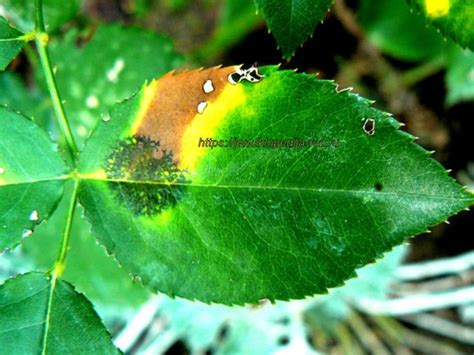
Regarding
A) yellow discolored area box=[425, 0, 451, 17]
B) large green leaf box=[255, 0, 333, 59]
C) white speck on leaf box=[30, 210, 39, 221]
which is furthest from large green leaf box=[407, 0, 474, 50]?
white speck on leaf box=[30, 210, 39, 221]

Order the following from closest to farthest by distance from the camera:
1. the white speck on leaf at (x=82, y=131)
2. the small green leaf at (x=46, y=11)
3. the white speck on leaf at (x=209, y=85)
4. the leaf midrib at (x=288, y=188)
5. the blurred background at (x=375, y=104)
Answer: the leaf midrib at (x=288, y=188) → the white speck on leaf at (x=209, y=85) → the small green leaf at (x=46, y=11) → the white speck on leaf at (x=82, y=131) → the blurred background at (x=375, y=104)

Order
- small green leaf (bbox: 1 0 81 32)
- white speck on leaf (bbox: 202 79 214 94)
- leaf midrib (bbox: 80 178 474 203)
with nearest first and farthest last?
leaf midrib (bbox: 80 178 474 203)
white speck on leaf (bbox: 202 79 214 94)
small green leaf (bbox: 1 0 81 32)

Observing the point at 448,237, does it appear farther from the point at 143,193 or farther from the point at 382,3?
the point at 143,193

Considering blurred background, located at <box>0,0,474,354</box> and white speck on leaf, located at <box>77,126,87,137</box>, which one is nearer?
white speck on leaf, located at <box>77,126,87,137</box>

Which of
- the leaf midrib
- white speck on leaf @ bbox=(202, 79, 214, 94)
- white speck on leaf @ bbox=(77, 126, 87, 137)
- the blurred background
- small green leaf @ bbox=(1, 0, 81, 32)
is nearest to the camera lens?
the leaf midrib

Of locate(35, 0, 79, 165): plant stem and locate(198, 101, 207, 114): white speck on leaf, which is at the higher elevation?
locate(35, 0, 79, 165): plant stem

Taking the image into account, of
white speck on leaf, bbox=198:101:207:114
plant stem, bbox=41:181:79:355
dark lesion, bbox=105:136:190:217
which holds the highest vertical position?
white speck on leaf, bbox=198:101:207:114

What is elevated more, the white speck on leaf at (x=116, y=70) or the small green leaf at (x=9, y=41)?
the white speck on leaf at (x=116, y=70)

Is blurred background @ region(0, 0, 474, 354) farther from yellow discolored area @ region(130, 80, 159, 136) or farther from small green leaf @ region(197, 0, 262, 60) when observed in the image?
yellow discolored area @ region(130, 80, 159, 136)

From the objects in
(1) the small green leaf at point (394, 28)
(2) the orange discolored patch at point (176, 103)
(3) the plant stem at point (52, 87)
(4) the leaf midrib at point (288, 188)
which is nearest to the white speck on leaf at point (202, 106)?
(2) the orange discolored patch at point (176, 103)

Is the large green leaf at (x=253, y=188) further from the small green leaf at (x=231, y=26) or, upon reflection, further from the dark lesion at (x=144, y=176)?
the small green leaf at (x=231, y=26)
